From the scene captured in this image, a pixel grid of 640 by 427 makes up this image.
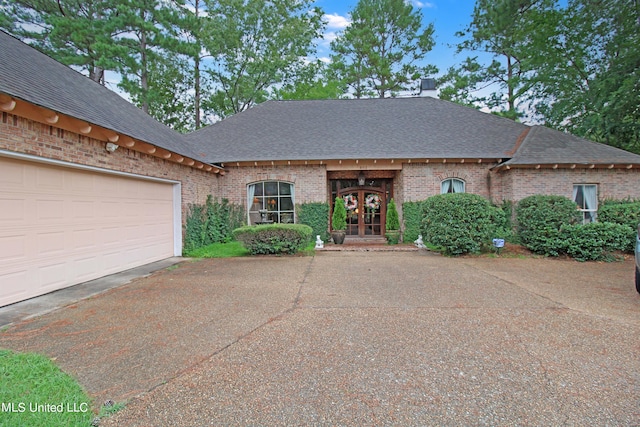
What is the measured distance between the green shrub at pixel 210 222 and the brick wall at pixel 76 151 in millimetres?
476

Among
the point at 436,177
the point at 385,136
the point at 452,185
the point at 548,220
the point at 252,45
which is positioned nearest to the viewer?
the point at 548,220

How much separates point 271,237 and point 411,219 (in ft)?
17.3

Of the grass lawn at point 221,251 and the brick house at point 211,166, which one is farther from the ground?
the brick house at point 211,166

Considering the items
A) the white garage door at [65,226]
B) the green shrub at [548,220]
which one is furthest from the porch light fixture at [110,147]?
the green shrub at [548,220]

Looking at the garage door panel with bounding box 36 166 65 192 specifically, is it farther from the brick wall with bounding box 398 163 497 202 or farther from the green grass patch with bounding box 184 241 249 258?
the brick wall with bounding box 398 163 497 202

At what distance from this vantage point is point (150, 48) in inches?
712

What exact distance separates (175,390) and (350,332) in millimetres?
1763

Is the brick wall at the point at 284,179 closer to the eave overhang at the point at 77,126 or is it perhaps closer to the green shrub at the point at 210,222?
the green shrub at the point at 210,222

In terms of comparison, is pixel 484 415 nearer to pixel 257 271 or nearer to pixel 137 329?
pixel 137 329

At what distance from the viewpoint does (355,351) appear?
113 inches

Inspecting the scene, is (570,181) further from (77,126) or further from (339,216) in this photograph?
(77,126)

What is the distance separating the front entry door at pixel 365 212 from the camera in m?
12.2

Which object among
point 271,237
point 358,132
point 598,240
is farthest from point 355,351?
point 358,132

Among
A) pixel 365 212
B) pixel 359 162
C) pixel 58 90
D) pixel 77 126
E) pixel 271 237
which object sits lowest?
pixel 271 237
